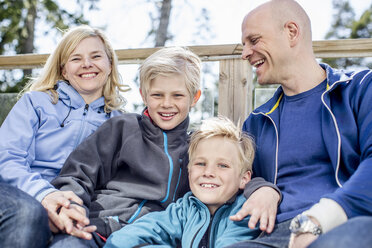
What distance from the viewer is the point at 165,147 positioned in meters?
2.26

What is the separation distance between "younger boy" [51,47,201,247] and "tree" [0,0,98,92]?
30.8 ft

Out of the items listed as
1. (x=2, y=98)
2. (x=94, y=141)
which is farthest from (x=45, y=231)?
(x=2, y=98)

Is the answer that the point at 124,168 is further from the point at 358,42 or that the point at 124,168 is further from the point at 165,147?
the point at 358,42

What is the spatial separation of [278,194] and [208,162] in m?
0.37

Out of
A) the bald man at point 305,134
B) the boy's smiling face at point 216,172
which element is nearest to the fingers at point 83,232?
the boy's smiling face at point 216,172

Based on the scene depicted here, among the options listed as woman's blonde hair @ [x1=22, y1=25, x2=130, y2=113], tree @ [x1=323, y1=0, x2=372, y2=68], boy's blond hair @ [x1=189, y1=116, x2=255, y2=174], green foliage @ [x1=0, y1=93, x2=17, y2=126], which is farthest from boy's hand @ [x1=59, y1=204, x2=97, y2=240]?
tree @ [x1=323, y1=0, x2=372, y2=68]

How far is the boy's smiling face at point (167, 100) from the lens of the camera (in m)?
2.27

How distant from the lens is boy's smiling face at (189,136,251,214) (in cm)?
199

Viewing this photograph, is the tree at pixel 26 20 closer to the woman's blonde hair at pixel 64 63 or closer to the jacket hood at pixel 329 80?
the woman's blonde hair at pixel 64 63

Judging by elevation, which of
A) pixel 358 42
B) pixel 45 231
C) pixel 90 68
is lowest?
pixel 45 231

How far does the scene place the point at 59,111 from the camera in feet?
7.92

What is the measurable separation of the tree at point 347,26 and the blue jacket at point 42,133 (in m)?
21.1

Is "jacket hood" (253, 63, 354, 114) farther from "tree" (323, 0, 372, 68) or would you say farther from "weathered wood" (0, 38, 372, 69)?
"tree" (323, 0, 372, 68)

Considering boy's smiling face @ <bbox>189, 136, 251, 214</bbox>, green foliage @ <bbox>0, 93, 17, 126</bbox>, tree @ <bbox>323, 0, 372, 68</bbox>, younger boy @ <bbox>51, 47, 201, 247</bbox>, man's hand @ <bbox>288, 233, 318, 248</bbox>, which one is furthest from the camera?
tree @ <bbox>323, 0, 372, 68</bbox>
